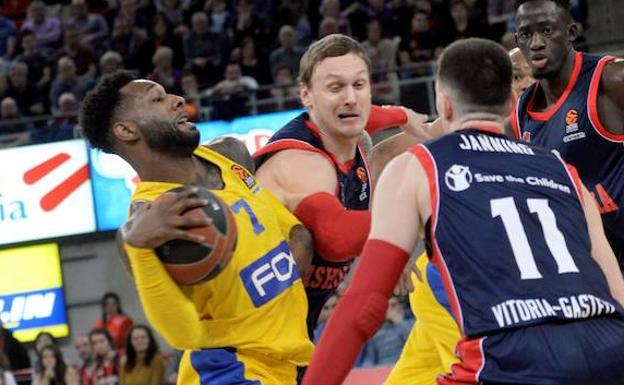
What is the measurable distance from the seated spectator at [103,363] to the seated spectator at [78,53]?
3.90 metres

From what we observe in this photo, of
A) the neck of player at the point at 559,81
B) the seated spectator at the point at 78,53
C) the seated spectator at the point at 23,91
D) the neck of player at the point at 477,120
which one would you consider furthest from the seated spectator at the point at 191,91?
the neck of player at the point at 477,120

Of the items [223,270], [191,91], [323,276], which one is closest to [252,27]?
[191,91]

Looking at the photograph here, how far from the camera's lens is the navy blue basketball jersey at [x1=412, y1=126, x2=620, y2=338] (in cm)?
345

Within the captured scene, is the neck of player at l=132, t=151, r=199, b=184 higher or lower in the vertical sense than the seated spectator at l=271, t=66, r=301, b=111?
higher

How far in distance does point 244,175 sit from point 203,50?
382 inches

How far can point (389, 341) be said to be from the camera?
10.4m

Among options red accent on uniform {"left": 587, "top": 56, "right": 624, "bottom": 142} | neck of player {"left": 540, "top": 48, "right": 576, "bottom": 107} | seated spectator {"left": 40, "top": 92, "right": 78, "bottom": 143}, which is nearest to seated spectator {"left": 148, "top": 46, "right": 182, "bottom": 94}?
seated spectator {"left": 40, "top": 92, "right": 78, "bottom": 143}

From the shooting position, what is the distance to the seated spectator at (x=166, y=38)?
14.5 m

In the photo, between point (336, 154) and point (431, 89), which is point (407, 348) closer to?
point (336, 154)

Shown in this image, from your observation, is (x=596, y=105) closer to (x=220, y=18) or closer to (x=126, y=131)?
(x=126, y=131)

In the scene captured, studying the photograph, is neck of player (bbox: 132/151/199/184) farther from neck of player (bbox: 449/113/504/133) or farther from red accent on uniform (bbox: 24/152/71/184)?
red accent on uniform (bbox: 24/152/71/184)

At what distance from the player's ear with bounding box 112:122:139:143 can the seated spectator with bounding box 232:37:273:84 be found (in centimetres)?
936

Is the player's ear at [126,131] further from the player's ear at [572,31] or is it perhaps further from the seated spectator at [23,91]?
the seated spectator at [23,91]

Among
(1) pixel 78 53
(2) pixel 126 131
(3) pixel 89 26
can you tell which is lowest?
(1) pixel 78 53
